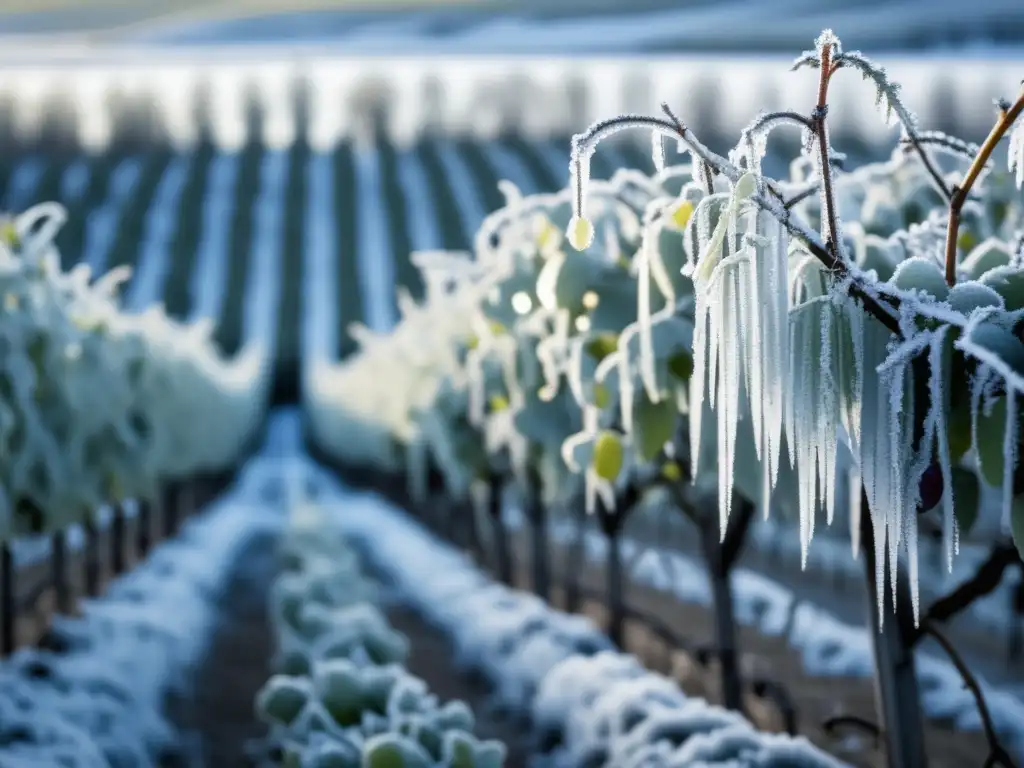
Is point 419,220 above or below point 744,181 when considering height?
below

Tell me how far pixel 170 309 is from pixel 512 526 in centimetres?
8323

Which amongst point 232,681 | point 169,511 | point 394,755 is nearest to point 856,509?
point 394,755

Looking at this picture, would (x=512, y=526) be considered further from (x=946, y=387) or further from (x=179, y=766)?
(x=946, y=387)

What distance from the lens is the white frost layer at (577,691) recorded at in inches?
204

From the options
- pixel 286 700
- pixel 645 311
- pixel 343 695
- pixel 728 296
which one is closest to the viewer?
pixel 728 296

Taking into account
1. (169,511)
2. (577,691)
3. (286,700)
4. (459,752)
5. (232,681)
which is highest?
(459,752)

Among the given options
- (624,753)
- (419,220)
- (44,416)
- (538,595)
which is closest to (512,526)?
(538,595)

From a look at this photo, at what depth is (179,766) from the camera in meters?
8.12

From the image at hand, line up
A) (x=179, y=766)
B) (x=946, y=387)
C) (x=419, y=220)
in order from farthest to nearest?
(x=419, y=220) < (x=179, y=766) < (x=946, y=387)

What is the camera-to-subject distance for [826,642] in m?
10.8

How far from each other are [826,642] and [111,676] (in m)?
5.33

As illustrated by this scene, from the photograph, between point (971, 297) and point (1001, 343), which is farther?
point (971, 297)

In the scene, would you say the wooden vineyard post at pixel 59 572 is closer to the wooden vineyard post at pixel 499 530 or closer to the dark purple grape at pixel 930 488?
the wooden vineyard post at pixel 499 530

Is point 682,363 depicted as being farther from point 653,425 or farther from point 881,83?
point 881,83
